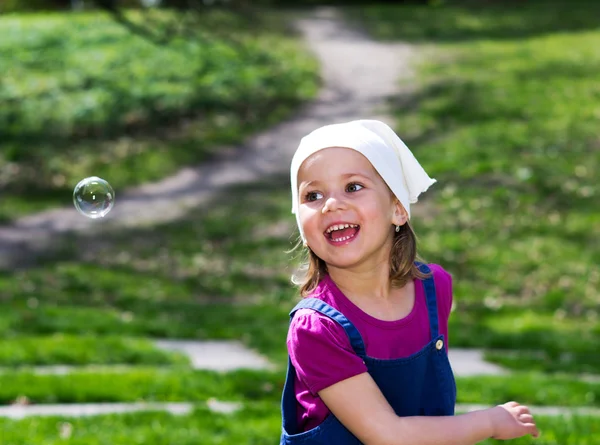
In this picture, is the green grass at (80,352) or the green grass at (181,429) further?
the green grass at (80,352)

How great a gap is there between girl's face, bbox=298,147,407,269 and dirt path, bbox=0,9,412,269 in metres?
8.43

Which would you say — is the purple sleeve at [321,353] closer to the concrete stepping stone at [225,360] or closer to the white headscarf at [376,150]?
the white headscarf at [376,150]

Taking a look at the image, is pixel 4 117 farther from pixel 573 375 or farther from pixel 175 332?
pixel 573 375

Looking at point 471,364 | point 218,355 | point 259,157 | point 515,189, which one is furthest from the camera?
point 259,157

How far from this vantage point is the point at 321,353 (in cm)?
241

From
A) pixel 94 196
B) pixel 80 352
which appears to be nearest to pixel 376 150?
pixel 94 196

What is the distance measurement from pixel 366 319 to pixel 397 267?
25cm

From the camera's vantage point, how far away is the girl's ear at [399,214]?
2.68 m

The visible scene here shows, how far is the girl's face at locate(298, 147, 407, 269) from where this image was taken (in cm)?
255

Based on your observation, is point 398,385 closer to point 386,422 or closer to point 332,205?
point 386,422

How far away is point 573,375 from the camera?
21.1 ft

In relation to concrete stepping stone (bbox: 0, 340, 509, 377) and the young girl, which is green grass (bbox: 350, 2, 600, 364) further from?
the young girl

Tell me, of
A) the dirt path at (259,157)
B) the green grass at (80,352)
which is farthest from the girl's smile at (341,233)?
the dirt path at (259,157)

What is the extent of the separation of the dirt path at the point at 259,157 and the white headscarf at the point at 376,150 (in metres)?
8.43
